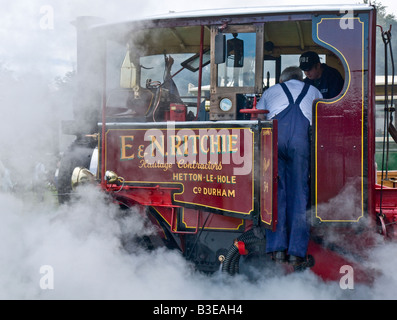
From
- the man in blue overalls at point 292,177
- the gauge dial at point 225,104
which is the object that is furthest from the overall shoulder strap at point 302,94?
the gauge dial at point 225,104

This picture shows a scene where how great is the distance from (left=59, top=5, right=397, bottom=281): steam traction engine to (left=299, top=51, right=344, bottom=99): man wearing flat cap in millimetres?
365

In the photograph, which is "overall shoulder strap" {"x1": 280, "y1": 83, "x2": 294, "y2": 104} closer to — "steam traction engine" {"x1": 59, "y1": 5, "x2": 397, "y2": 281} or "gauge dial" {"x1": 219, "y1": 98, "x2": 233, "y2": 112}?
"steam traction engine" {"x1": 59, "y1": 5, "x2": 397, "y2": 281}

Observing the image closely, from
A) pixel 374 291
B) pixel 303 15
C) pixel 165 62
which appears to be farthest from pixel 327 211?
pixel 165 62

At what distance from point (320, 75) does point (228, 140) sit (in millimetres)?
1282

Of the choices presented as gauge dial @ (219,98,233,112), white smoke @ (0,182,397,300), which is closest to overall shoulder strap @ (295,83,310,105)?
gauge dial @ (219,98,233,112)

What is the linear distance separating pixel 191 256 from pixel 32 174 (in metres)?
4.10

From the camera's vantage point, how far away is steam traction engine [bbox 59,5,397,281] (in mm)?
3236

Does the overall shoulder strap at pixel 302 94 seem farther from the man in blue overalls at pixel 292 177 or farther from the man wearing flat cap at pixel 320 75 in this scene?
the man wearing flat cap at pixel 320 75

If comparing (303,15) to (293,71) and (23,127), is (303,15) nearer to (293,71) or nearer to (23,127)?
(293,71)

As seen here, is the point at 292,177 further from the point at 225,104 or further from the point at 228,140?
the point at 225,104

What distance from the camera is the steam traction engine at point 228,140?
3.24 metres

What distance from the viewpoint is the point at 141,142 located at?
12.4 feet

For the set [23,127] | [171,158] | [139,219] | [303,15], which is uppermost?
[303,15]

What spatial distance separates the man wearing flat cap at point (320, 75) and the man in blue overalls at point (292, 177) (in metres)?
0.69
